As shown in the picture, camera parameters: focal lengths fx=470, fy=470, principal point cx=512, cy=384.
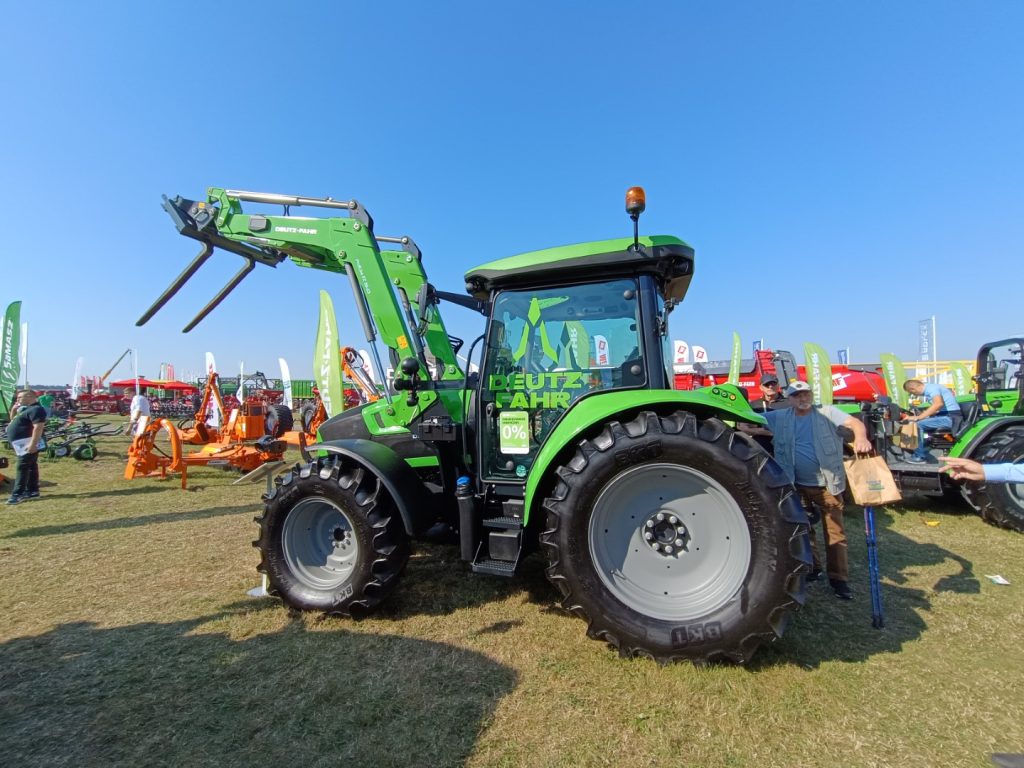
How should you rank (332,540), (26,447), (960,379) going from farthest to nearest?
(960,379) < (26,447) < (332,540)

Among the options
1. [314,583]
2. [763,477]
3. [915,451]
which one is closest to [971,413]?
[915,451]

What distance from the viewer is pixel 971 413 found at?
19.8 feet

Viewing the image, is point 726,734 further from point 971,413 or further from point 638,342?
point 971,413

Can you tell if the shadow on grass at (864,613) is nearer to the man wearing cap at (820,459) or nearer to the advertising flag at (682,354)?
the man wearing cap at (820,459)

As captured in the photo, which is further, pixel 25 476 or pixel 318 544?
pixel 25 476

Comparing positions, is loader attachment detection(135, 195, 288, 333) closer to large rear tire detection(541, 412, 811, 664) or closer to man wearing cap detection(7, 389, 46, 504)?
large rear tire detection(541, 412, 811, 664)

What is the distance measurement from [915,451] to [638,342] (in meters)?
5.86

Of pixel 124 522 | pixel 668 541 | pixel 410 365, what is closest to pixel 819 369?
pixel 668 541

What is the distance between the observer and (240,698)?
231 centimetres

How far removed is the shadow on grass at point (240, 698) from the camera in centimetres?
197

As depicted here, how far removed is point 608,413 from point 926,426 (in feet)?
20.7

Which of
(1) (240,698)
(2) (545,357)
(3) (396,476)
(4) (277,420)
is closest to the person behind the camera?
(1) (240,698)

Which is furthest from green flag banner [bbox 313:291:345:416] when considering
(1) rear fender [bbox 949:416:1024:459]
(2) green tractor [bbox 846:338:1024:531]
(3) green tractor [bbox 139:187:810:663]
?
(1) rear fender [bbox 949:416:1024:459]

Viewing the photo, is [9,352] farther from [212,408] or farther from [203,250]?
[203,250]
